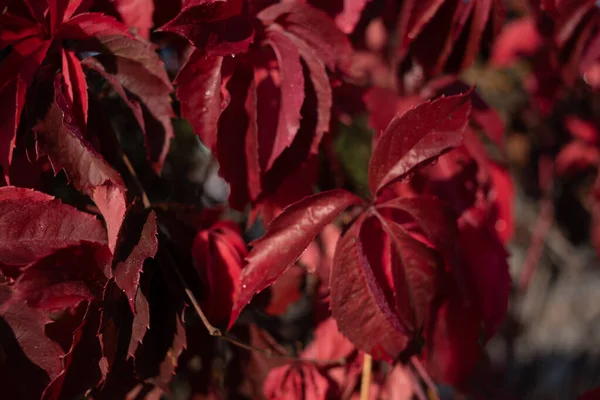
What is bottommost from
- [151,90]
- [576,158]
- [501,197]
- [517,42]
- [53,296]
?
[576,158]

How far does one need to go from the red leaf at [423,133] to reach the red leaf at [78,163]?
0.94 ft

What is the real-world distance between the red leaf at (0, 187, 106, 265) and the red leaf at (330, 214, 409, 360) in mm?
253

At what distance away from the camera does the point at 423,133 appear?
2.19 ft

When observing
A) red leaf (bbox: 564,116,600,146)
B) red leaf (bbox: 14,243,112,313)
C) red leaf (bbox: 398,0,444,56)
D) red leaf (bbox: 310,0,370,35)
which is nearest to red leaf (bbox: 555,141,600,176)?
red leaf (bbox: 564,116,600,146)

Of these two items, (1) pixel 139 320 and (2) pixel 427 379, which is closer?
(1) pixel 139 320

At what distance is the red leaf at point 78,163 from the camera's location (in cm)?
62

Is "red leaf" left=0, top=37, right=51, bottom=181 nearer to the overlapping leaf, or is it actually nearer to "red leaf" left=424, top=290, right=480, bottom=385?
the overlapping leaf

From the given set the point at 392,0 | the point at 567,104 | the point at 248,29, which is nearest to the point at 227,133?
the point at 248,29

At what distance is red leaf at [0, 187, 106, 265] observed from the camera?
589 millimetres

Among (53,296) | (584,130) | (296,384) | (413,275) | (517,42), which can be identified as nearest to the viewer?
(53,296)

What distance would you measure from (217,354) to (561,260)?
2.14 m

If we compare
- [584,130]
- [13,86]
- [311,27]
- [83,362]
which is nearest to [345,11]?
[311,27]

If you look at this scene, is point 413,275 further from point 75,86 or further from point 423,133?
point 75,86

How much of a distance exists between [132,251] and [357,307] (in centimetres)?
25
